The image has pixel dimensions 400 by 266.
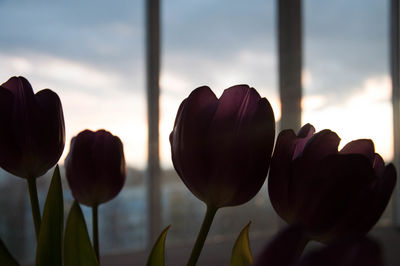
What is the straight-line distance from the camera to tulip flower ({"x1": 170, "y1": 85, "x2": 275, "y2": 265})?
0.21 metres

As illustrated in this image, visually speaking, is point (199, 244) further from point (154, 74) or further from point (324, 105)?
point (324, 105)

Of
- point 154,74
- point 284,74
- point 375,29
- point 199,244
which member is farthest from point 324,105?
point 199,244

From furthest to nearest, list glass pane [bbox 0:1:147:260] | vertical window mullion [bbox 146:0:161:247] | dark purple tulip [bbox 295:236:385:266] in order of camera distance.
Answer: vertical window mullion [bbox 146:0:161:247], glass pane [bbox 0:1:147:260], dark purple tulip [bbox 295:236:385:266]

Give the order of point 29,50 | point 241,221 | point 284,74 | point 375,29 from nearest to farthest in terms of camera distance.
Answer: point 29,50, point 241,221, point 284,74, point 375,29

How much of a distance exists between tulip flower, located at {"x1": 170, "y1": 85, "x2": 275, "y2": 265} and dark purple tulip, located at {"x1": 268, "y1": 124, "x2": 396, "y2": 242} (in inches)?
0.7

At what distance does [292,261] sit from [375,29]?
3.23 metres

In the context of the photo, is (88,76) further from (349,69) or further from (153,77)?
(349,69)

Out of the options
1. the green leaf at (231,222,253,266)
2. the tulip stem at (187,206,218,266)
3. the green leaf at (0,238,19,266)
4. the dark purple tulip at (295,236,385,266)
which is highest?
the dark purple tulip at (295,236,385,266)

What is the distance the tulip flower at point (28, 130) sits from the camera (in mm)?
248

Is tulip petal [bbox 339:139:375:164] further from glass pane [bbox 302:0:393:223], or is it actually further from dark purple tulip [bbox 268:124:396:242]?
glass pane [bbox 302:0:393:223]

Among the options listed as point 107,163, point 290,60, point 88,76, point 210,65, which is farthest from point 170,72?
point 107,163

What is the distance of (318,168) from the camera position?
19 cm

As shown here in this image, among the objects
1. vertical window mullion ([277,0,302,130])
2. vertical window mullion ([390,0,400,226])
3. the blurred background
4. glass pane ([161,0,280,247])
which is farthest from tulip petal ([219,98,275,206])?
vertical window mullion ([390,0,400,226])

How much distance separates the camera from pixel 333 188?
0.19m
